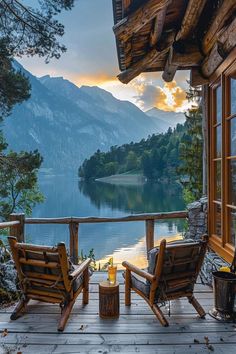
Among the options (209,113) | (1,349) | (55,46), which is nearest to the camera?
(1,349)

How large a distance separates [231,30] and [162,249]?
223cm

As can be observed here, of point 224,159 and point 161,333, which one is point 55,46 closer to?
point 224,159

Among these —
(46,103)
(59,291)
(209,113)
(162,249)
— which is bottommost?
(59,291)

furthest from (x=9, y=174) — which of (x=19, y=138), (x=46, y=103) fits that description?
(x=46, y=103)

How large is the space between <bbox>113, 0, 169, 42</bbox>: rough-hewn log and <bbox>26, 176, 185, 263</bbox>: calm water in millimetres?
10141

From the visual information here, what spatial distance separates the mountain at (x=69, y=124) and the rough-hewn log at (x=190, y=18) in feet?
146

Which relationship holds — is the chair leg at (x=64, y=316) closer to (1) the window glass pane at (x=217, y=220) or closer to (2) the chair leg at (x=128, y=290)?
(2) the chair leg at (x=128, y=290)

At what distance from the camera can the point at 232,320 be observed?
2818 mm

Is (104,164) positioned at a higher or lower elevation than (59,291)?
higher

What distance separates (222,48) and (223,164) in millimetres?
1291

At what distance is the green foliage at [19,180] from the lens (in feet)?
30.8

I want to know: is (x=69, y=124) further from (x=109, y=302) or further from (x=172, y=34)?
(x=109, y=302)

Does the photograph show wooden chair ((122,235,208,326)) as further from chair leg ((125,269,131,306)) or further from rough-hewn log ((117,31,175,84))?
rough-hewn log ((117,31,175,84))

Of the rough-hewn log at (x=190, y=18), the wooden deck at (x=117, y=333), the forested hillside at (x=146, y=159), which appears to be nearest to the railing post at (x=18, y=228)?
the wooden deck at (x=117, y=333)
